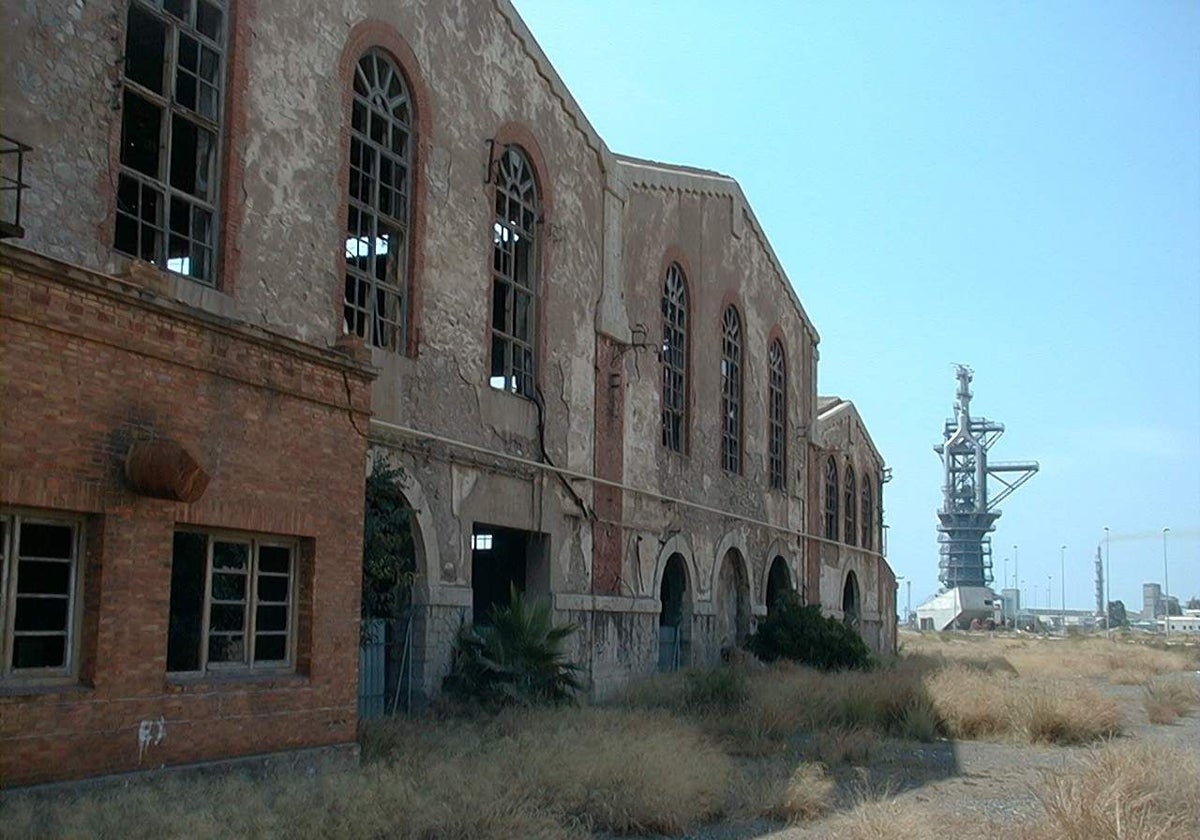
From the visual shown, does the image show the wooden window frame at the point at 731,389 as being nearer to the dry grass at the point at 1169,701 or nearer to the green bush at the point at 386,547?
the dry grass at the point at 1169,701

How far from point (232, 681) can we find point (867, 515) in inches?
1296

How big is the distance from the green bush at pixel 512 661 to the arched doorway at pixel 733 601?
10.2 metres

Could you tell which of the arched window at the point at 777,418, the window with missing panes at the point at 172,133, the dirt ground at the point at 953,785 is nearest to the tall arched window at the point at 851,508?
the arched window at the point at 777,418

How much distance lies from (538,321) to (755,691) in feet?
22.2

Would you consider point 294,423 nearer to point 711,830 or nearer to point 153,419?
point 153,419

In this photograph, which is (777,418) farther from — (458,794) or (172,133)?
(458,794)

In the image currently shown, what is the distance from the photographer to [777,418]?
3281 cm

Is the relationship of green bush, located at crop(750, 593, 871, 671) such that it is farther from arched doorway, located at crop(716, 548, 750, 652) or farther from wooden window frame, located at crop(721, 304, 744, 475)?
wooden window frame, located at crop(721, 304, 744, 475)

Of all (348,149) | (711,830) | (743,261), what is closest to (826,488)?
(743,261)

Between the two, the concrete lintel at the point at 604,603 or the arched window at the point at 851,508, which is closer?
the concrete lintel at the point at 604,603

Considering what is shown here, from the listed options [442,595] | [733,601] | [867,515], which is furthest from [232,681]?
[867,515]

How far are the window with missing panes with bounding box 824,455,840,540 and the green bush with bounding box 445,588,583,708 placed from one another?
65.7ft

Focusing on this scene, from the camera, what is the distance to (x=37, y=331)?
9.27m

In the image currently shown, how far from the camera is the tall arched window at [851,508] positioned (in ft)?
129
